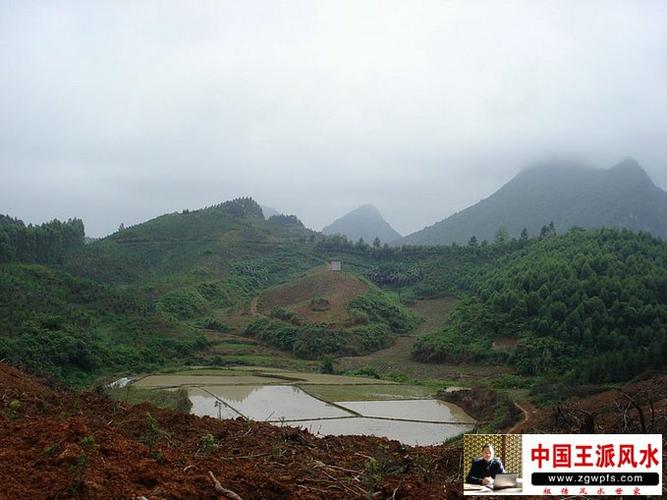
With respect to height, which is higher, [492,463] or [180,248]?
[180,248]

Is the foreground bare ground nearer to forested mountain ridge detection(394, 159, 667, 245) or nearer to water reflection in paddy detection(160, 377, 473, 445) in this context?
water reflection in paddy detection(160, 377, 473, 445)

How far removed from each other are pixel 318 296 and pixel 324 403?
35.4 metres

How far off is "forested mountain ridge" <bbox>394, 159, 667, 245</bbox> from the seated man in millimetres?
122726

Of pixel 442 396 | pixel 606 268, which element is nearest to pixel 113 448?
pixel 442 396

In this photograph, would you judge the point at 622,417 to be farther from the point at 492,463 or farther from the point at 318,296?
the point at 318,296

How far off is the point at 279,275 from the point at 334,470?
76.1 metres

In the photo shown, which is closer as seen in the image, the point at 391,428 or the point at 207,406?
the point at 391,428

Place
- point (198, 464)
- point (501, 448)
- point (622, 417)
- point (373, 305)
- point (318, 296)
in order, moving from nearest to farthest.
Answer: point (501, 448)
point (198, 464)
point (622, 417)
point (373, 305)
point (318, 296)

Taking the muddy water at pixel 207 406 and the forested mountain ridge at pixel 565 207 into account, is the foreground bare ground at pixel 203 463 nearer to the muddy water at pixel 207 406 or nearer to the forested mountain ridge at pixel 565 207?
the muddy water at pixel 207 406

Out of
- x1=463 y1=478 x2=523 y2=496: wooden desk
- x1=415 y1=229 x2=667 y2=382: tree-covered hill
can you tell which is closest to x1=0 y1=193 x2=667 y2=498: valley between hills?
x1=415 y1=229 x2=667 y2=382: tree-covered hill

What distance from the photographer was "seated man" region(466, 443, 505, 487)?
492 centimetres

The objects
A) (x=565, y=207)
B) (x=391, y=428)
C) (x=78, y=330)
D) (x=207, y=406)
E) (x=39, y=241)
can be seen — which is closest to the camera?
(x=391, y=428)

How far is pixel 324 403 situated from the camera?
25266mm

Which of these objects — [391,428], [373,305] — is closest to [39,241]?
[373,305]
